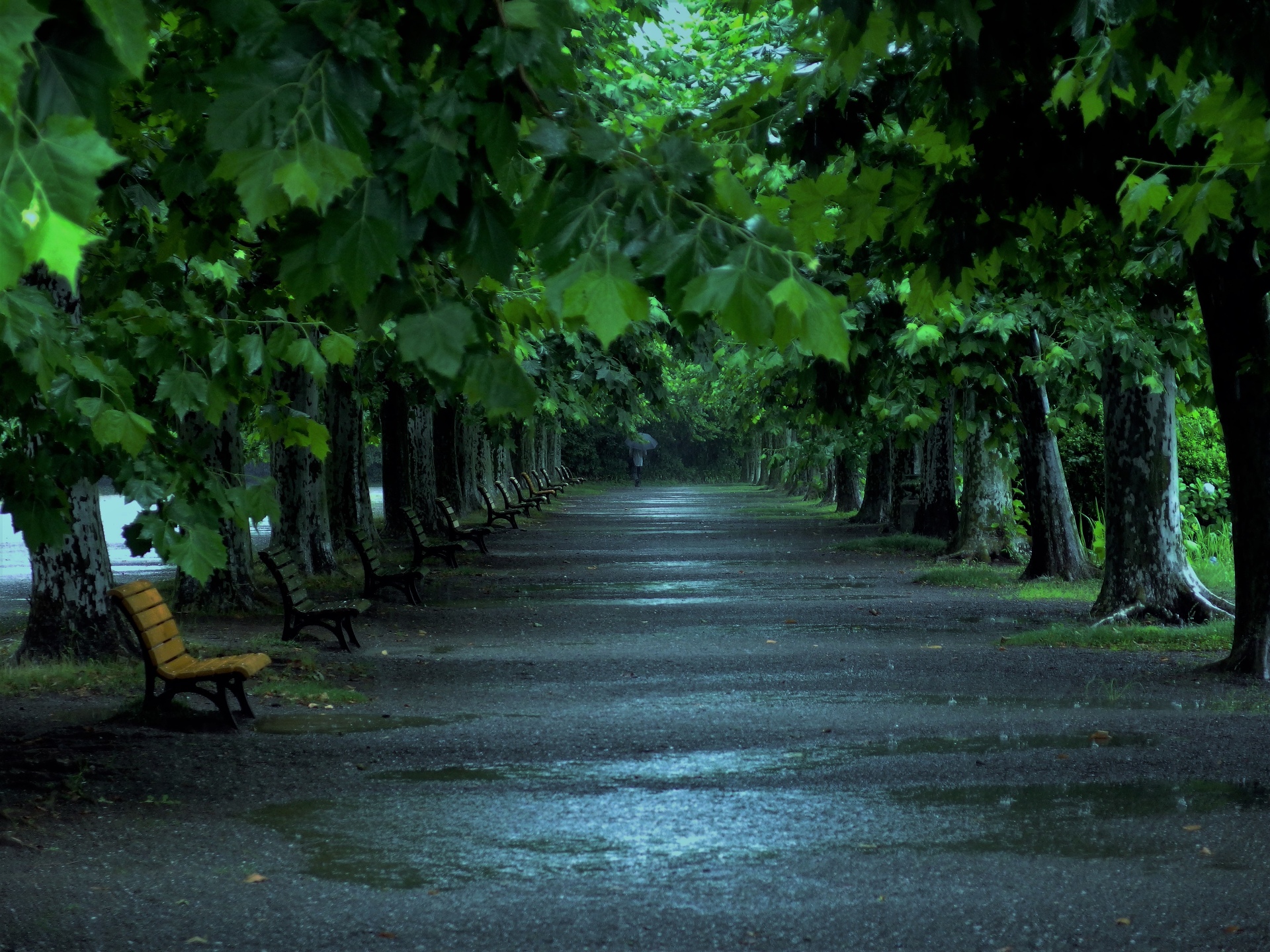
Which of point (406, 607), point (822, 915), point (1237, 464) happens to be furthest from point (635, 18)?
point (822, 915)

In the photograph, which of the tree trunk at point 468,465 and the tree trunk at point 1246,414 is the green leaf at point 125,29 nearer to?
the tree trunk at point 1246,414

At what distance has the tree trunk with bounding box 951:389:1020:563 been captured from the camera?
22.3 m

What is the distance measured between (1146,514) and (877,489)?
69.8 ft

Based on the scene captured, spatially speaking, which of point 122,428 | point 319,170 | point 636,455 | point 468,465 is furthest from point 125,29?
point 636,455

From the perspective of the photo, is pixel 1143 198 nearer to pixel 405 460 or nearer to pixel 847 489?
pixel 405 460

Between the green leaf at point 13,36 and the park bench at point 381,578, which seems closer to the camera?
the green leaf at point 13,36

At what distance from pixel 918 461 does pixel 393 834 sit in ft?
89.9

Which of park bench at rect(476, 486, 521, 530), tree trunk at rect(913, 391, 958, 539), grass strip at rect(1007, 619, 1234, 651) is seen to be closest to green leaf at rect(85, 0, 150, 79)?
grass strip at rect(1007, 619, 1234, 651)

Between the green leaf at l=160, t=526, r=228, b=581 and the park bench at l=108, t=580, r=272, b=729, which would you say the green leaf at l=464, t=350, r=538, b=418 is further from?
Answer: the park bench at l=108, t=580, r=272, b=729

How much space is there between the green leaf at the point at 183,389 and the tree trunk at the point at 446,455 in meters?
25.6

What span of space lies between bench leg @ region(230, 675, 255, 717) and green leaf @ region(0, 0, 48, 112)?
752 centimetres

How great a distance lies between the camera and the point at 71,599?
478 inches

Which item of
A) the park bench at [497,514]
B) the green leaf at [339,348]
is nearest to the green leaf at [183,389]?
the green leaf at [339,348]

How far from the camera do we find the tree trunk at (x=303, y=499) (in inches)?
788
